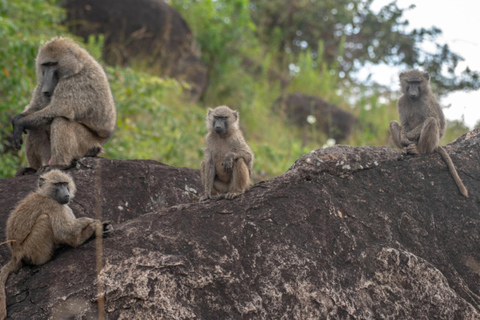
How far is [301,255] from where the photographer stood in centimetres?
323

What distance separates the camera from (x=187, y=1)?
13703mm

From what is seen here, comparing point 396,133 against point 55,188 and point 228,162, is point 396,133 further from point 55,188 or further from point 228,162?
point 55,188

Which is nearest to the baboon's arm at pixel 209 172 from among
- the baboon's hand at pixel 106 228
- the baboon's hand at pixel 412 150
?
the baboon's hand at pixel 106 228

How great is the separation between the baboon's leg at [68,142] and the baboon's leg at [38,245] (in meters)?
1.61

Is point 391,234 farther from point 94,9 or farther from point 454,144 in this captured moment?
point 94,9

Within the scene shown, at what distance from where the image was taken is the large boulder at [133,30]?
1202cm

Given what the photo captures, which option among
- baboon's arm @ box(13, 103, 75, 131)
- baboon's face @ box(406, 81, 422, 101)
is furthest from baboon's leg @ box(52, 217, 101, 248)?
baboon's face @ box(406, 81, 422, 101)

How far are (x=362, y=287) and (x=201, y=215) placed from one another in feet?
3.92

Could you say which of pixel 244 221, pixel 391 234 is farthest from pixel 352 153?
pixel 244 221

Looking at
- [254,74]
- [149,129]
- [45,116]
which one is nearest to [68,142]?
[45,116]

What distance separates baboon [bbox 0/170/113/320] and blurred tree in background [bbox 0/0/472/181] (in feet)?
11.4

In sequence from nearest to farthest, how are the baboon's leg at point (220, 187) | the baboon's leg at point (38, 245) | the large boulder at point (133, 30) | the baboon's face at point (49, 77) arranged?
the baboon's leg at point (38, 245) < the baboon's leg at point (220, 187) < the baboon's face at point (49, 77) < the large boulder at point (133, 30)

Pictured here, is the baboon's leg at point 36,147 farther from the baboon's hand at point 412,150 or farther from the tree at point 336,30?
the tree at point 336,30

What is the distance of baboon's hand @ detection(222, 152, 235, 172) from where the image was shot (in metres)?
4.46
